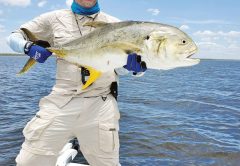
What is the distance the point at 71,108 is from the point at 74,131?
0.32m

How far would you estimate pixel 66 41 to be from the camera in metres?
4.72

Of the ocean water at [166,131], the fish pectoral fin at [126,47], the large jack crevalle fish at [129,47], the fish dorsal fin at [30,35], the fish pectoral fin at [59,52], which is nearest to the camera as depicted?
the large jack crevalle fish at [129,47]

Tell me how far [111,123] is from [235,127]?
34.1 ft

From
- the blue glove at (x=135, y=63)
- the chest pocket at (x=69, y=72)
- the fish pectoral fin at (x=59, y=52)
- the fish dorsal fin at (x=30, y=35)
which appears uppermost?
the fish dorsal fin at (x=30, y=35)

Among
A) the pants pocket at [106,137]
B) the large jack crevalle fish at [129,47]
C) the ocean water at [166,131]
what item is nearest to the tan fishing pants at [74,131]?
the pants pocket at [106,137]

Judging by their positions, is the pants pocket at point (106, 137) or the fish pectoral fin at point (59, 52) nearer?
the fish pectoral fin at point (59, 52)

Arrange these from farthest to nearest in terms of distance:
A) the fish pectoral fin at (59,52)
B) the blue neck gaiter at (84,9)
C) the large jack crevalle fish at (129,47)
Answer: the blue neck gaiter at (84,9)
the fish pectoral fin at (59,52)
the large jack crevalle fish at (129,47)

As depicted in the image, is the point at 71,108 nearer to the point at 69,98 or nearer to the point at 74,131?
the point at 69,98

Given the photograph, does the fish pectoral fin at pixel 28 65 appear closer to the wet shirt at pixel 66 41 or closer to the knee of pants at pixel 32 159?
the wet shirt at pixel 66 41

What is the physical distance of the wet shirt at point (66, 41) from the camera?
15.6 ft

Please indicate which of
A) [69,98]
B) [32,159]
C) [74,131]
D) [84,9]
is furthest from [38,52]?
[32,159]

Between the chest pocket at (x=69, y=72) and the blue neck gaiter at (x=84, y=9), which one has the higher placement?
the blue neck gaiter at (x=84, y=9)

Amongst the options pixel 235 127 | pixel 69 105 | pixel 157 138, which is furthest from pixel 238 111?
pixel 69 105

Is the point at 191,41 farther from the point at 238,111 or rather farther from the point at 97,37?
the point at 238,111
